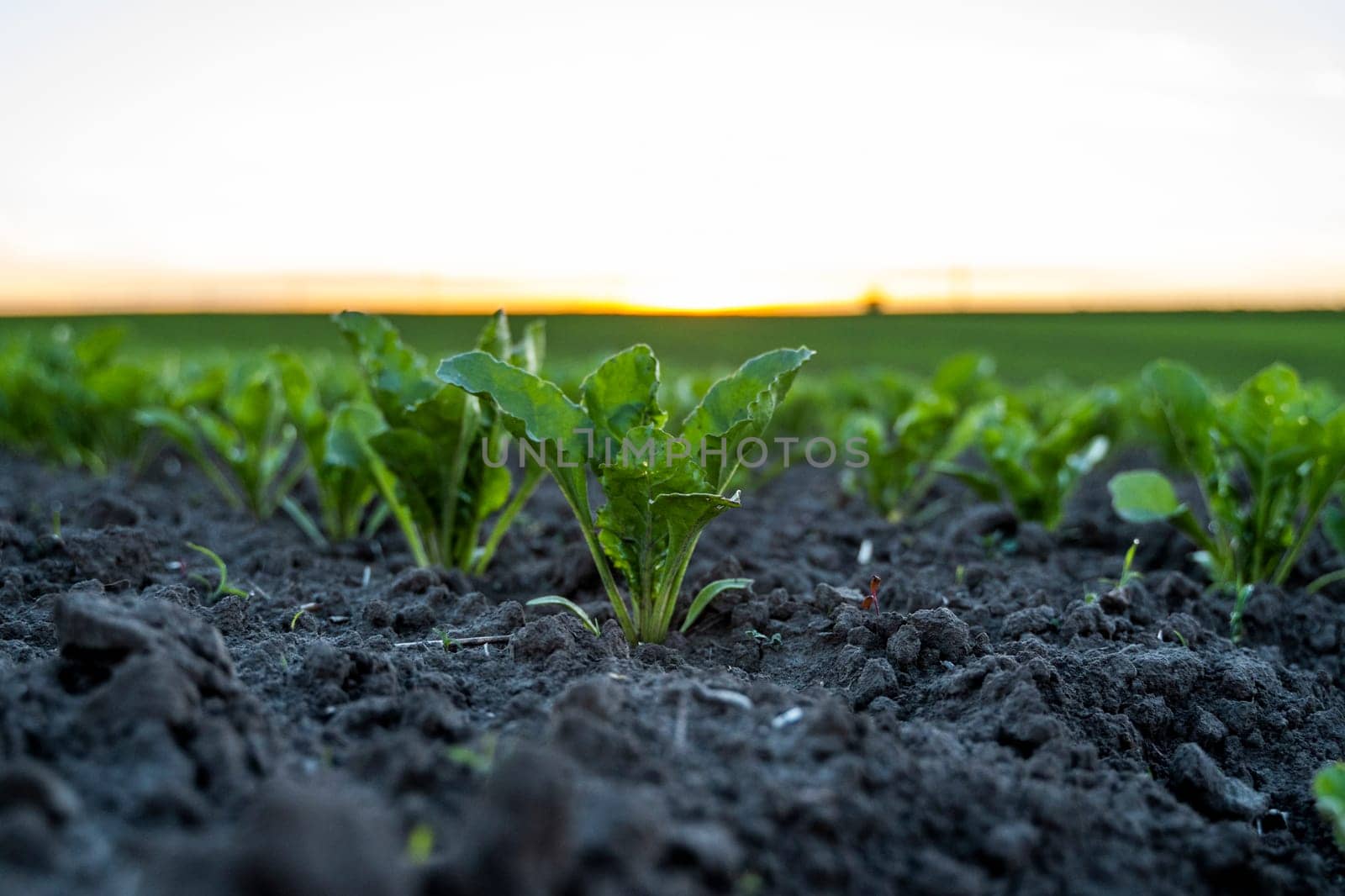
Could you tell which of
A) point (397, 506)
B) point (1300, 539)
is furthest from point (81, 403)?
point (1300, 539)

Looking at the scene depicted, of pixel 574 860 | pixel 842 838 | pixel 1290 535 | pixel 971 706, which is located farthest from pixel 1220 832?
pixel 1290 535

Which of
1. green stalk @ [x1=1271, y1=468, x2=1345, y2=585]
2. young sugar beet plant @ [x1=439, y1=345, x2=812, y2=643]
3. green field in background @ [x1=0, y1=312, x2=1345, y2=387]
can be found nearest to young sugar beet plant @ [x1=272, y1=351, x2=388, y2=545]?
young sugar beet plant @ [x1=439, y1=345, x2=812, y2=643]

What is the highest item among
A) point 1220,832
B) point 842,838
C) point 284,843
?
point 284,843

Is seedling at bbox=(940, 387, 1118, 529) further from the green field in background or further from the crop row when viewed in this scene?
the green field in background

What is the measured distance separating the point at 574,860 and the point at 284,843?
1.24ft

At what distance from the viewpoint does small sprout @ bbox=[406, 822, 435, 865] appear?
1253 millimetres

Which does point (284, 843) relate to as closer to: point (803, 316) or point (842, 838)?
point (842, 838)

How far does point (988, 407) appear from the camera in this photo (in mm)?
4574

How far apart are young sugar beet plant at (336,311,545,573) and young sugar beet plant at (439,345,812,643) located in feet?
1.77

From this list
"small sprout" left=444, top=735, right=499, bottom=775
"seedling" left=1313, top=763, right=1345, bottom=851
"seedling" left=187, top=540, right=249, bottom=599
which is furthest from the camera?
"seedling" left=187, top=540, right=249, bottom=599

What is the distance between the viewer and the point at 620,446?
2547mm

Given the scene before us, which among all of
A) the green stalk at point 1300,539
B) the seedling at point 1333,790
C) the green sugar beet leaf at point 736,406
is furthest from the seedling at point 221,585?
the green stalk at point 1300,539

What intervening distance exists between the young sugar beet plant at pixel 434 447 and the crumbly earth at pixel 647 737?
8.7 inches

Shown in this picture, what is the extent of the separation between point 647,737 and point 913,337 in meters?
30.1
